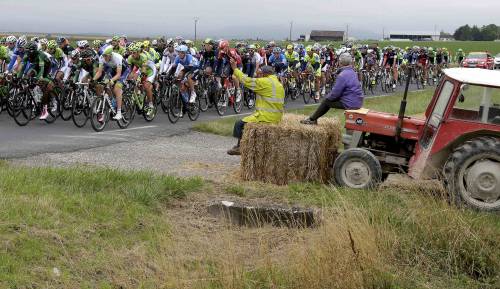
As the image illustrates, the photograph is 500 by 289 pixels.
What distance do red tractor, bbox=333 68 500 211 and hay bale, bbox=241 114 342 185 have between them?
1.26ft

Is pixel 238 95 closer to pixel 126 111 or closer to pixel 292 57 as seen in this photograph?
pixel 292 57

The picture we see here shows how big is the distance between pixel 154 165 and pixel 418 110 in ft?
45.8

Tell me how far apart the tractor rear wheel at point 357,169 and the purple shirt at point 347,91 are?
216 cm

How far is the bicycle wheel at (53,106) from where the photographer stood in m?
16.5

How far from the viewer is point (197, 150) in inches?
525

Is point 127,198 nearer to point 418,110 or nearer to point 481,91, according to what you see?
point 481,91

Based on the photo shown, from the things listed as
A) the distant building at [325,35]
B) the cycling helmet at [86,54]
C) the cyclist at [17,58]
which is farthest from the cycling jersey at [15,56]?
the distant building at [325,35]

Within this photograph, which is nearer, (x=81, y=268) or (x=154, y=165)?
(x=81, y=268)

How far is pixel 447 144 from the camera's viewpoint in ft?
28.1

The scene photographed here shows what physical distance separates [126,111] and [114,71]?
1.12 m

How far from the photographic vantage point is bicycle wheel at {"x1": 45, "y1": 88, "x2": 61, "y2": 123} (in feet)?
54.1

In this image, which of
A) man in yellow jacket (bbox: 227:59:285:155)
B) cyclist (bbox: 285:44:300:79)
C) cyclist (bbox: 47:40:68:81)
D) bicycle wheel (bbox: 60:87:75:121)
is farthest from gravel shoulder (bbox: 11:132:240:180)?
cyclist (bbox: 285:44:300:79)

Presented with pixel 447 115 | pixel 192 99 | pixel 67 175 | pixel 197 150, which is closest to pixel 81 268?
pixel 67 175

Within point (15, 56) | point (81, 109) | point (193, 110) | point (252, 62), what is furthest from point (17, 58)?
point (252, 62)
